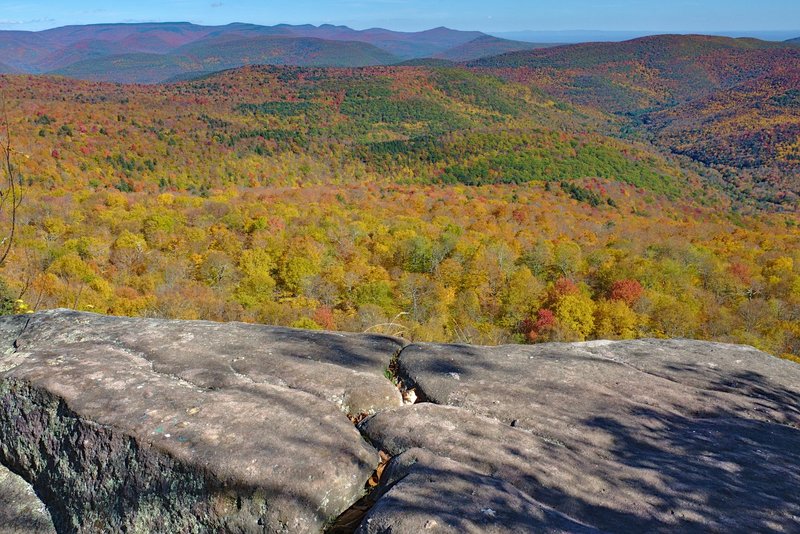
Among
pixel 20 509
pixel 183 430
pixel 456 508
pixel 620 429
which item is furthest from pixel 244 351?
pixel 620 429

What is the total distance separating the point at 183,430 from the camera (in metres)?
3.38

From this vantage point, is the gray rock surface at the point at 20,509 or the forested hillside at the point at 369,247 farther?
the forested hillside at the point at 369,247

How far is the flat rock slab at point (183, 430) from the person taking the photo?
10.1 ft

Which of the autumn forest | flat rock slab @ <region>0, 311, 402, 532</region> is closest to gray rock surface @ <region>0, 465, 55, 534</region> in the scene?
flat rock slab @ <region>0, 311, 402, 532</region>

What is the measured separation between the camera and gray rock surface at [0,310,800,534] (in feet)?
9.78

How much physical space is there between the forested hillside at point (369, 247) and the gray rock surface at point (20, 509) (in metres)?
2.44

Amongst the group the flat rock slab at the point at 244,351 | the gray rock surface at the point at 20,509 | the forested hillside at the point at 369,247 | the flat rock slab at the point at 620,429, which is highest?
the flat rock slab at the point at 244,351

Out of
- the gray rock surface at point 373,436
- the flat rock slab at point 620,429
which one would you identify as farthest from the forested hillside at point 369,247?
the flat rock slab at point 620,429

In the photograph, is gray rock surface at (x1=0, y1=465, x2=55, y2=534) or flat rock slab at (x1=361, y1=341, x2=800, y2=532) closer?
flat rock slab at (x1=361, y1=341, x2=800, y2=532)

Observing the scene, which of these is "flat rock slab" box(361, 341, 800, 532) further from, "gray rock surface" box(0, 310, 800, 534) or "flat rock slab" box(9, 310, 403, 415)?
"flat rock slab" box(9, 310, 403, 415)

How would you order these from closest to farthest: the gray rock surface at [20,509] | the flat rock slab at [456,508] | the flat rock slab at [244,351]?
the flat rock slab at [456,508], the gray rock surface at [20,509], the flat rock slab at [244,351]

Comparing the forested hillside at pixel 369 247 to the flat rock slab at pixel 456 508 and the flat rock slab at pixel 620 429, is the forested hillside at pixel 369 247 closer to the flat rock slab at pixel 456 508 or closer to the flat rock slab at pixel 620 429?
the flat rock slab at pixel 620 429

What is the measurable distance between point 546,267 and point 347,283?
19.3 meters

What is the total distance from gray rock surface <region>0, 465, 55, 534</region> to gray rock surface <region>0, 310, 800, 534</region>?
69mm
